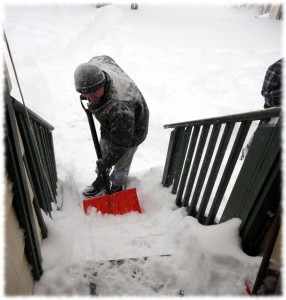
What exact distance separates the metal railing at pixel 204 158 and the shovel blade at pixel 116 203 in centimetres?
50

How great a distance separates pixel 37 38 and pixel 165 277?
9.76 meters

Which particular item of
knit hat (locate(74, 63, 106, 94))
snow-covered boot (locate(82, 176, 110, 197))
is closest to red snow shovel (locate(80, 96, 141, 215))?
snow-covered boot (locate(82, 176, 110, 197))

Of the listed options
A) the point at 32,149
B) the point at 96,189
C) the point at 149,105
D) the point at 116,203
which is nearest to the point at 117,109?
the point at 32,149

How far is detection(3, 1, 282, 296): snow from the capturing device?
83.4 inches

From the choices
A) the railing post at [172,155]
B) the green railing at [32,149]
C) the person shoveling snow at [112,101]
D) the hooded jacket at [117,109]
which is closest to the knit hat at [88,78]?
the person shoveling snow at [112,101]

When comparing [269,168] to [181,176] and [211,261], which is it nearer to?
[211,261]

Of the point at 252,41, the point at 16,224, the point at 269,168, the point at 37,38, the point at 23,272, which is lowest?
the point at 37,38

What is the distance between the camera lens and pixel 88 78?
2529 millimetres

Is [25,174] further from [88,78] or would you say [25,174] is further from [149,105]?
[149,105]

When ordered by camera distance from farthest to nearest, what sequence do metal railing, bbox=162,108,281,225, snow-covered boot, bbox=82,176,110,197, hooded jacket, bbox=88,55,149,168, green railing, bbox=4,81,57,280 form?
snow-covered boot, bbox=82,176,110,197
hooded jacket, bbox=88,55,149,168
metal railing, bbox=162,108,281,225
green railing, bbox=4,81,57,280

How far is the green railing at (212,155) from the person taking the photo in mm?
1820

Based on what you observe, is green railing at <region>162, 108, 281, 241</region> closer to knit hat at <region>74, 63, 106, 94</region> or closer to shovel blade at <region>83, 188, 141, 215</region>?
shovel blade at <region>83, 188, 141, 215</region>

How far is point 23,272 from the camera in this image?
164cm

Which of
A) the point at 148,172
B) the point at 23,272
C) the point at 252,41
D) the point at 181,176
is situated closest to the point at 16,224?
the point at 23,272
